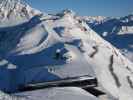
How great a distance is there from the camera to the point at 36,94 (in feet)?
41.5

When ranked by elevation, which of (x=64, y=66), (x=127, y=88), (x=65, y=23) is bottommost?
(x=127, y=88)

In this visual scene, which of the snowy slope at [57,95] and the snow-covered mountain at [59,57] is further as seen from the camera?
the snow-covered mountain at [59,57]

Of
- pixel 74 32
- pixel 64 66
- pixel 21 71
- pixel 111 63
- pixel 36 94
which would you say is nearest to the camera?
pixel 36 94

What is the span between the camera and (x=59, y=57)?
25703mm

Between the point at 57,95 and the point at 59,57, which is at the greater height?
the point at 57,95

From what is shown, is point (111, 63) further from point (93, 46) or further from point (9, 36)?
point (9, 36)

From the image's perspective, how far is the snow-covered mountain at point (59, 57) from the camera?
22766 mm

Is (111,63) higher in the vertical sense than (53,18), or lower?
lower

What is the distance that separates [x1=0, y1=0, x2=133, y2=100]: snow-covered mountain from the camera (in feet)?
74.7

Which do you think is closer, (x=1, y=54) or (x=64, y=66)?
(x=64, y=66)

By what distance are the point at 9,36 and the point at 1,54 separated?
464 centimetres

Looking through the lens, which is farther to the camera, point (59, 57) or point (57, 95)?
point (59, 57)

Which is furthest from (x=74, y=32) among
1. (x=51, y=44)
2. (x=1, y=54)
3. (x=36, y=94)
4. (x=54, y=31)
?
(x=36, y=94)

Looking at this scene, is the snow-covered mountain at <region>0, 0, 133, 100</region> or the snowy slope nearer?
the snowy slope
